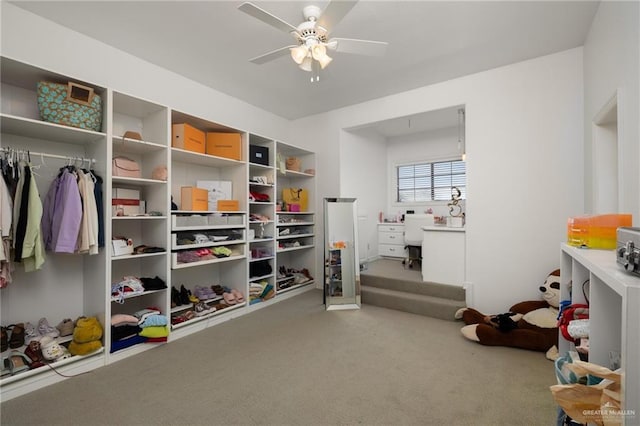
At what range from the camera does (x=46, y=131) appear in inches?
86.0

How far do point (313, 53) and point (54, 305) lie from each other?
3105 mm

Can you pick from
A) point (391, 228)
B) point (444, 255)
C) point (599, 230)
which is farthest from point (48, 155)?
point (391, 228)

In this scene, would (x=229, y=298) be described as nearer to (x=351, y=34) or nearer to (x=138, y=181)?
(x=138, y=181)

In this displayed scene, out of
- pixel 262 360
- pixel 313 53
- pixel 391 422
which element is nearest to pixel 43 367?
pixel 262 360

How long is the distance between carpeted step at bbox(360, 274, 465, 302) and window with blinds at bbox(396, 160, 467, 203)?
2571 millimetres

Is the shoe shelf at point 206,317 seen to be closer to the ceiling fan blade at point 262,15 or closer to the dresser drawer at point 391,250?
the ceiling fan blade at point 262,15

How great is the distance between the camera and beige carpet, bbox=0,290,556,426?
5.53ft

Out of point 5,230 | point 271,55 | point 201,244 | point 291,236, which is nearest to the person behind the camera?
point 5,230

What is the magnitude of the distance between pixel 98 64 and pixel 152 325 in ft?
8.40

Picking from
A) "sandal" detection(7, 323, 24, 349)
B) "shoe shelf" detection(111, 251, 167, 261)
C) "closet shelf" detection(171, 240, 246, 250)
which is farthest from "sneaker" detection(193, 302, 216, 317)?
"sandal" detection(7, 323, 24, 349)

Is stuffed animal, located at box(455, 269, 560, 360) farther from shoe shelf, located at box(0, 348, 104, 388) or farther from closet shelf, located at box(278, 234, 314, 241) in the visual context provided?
shoe shelf, located at box(0, 348, 104, 388)

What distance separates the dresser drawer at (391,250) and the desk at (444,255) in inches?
66.9

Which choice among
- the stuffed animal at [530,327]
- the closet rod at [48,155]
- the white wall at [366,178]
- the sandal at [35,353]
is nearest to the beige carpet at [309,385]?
the stuffed animal at [530,327]

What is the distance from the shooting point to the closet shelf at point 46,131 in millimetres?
1989
